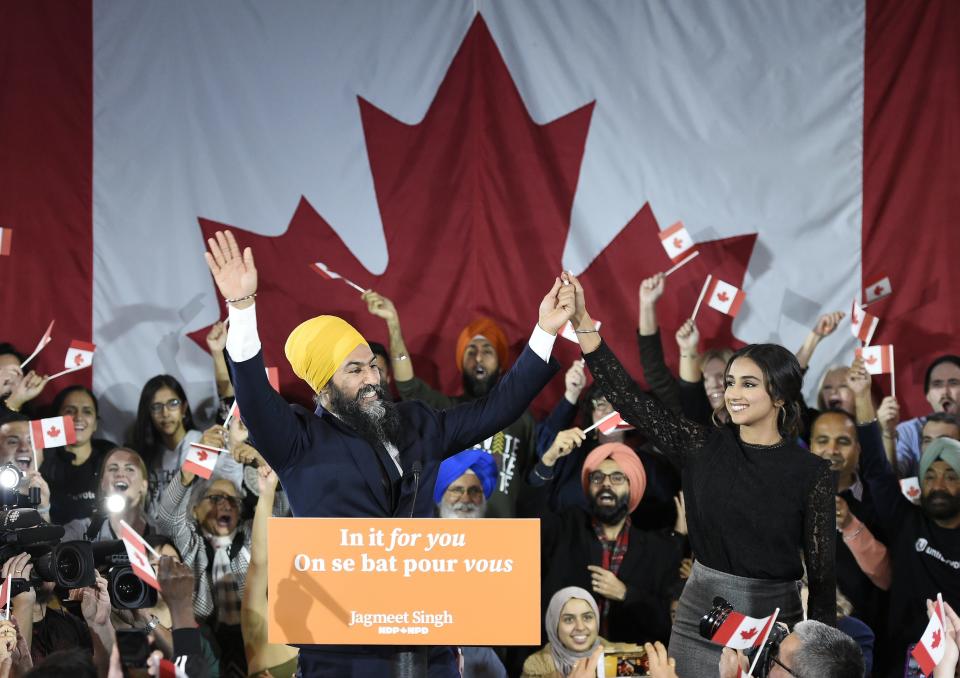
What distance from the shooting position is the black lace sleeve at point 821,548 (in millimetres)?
3150

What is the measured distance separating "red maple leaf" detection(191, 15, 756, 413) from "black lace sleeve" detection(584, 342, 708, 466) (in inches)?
112

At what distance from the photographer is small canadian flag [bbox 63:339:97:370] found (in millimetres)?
5895

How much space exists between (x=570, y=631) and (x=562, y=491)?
3.01 feet

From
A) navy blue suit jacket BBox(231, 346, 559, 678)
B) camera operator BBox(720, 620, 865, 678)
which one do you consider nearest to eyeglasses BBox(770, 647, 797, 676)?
camera operator BBox(720, 620, 865, 678)

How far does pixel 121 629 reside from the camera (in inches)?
185

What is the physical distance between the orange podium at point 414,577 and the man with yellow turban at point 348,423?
1.16ft

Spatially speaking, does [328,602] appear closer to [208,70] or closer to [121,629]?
[121,629]

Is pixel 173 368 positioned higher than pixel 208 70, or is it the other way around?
pixel 208 70

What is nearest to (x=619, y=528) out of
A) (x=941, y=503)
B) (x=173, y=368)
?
(x=941, y=503)

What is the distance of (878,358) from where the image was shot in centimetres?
560

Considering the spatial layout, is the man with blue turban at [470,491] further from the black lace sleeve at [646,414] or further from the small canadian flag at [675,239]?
the black lace sleeve at [646,414]

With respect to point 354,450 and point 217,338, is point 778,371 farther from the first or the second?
point 217,338

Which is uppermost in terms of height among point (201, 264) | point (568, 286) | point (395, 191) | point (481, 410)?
point (395, 191)

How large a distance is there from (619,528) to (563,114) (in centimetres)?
241
